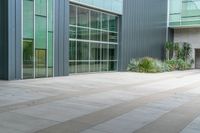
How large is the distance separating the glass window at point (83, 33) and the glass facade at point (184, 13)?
17.4 metres

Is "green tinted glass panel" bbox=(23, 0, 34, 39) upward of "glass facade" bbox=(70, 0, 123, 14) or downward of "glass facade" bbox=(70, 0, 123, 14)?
downward

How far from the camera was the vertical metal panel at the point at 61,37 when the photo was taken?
18922 millimetres

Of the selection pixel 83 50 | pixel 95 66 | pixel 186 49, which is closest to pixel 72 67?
pixel 83 50

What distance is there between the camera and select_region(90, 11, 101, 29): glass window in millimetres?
23031

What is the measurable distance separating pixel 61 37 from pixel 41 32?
191cm

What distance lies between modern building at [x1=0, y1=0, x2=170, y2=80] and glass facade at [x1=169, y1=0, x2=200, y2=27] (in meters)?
3.60

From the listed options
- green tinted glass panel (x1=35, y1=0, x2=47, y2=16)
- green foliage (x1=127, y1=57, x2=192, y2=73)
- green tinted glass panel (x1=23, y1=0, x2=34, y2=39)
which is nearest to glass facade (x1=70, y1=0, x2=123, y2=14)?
green tinted glass panel (x1=35, y1=0, x2=47, y2=16)

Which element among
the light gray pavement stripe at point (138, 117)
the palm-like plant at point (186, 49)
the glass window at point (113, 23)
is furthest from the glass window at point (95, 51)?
the palm-like plant at point (186, 49)

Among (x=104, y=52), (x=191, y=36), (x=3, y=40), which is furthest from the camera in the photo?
(x=191, y=36)

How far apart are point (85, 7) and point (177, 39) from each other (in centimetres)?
1933

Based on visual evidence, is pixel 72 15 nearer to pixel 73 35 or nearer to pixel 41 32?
pixel 73 35

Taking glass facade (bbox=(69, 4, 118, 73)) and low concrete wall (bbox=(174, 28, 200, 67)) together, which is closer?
glass facade (bbox=(69, 4, 118, 73))

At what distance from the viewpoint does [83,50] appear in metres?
21.9

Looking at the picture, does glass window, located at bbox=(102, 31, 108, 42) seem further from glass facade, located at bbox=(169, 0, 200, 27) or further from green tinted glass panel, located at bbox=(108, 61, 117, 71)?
glass facade, located at bbox=(169, 0, 200, 27)
